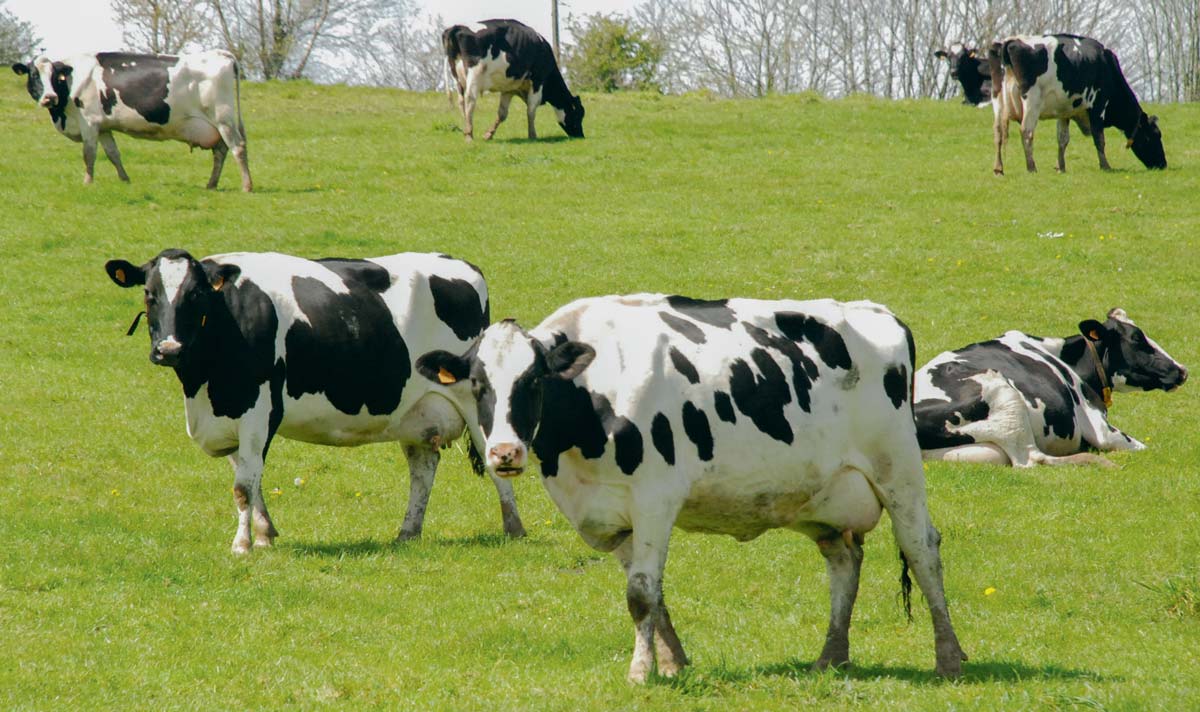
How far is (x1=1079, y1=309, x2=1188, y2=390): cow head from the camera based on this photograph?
677 inches

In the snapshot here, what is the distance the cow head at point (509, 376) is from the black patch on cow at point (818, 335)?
5.09ft

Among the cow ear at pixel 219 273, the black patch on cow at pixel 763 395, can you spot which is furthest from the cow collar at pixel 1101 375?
the cow ear at pixel 219 273

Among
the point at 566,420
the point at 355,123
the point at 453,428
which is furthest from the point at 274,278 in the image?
the point at 355,123

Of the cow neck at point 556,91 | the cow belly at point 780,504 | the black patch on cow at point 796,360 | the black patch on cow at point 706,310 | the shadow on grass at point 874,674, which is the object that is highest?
the cow neck at point 556,91

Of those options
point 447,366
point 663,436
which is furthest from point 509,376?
point 663,436

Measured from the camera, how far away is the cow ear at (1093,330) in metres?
17.1

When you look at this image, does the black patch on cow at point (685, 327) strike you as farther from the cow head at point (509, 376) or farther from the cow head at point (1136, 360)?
the cow head at point (1136, 360)

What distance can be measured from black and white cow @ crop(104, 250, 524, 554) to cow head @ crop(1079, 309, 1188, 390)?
8.54 meters

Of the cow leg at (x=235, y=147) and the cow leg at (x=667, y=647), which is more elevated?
the cow leg at (x=235, y=147)

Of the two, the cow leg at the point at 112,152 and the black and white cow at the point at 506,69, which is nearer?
the cow leg at the point at 112,152

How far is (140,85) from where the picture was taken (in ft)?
87.9

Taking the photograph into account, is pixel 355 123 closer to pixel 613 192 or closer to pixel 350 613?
pixel 613 192

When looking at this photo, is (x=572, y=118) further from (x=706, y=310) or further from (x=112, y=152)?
(x=706, y=310)

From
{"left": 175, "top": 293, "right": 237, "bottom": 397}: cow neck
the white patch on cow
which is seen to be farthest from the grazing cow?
the white patch on cow
